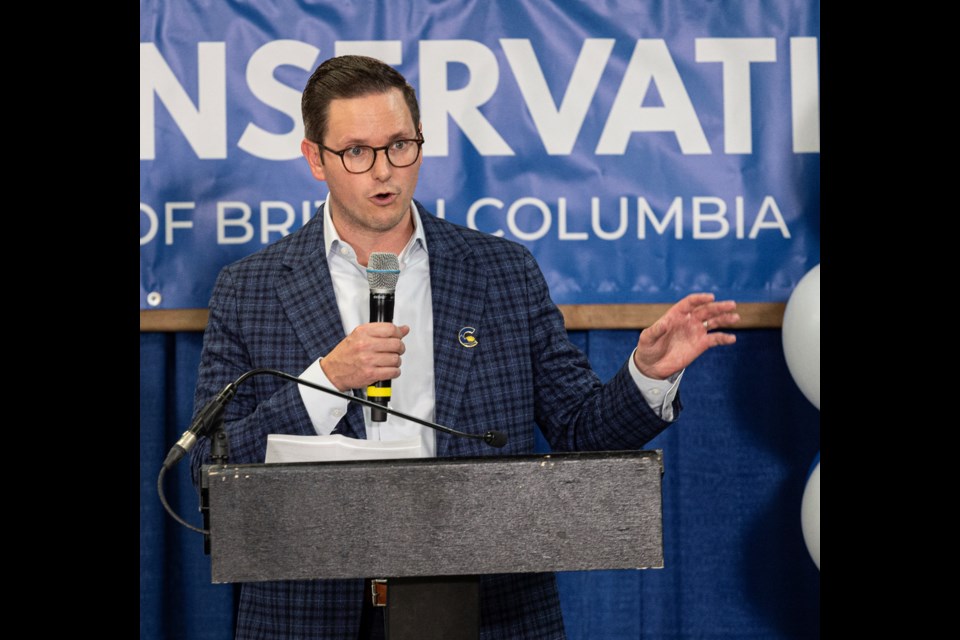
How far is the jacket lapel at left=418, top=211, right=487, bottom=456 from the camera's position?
215cm

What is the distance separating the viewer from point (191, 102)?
9.77 ft

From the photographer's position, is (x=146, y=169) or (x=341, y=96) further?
(x=146, y=169)

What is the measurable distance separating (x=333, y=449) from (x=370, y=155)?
814 mm

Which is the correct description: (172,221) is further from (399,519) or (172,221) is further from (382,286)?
(399,519)

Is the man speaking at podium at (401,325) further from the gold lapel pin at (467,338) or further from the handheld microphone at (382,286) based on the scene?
the handheld microphone at (382,286)

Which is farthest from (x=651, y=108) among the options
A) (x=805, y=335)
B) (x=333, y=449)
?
(x=333, y=449)

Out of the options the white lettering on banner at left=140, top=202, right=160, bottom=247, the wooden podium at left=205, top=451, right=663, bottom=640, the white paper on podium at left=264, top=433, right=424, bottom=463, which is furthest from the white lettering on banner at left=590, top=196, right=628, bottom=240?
the wooden podium at left=205, top=451, right=663, bottom=640

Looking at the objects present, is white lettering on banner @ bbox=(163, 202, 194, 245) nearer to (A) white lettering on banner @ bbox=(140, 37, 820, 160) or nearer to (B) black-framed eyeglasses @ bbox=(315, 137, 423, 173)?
(A) white lettering on banner @ bbox=(140, 37, 820, 160)

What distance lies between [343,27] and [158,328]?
98 cm

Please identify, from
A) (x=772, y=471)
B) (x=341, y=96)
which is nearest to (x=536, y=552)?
(x=341, y=96)

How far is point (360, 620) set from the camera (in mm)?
2006

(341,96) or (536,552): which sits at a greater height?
(341,96)
